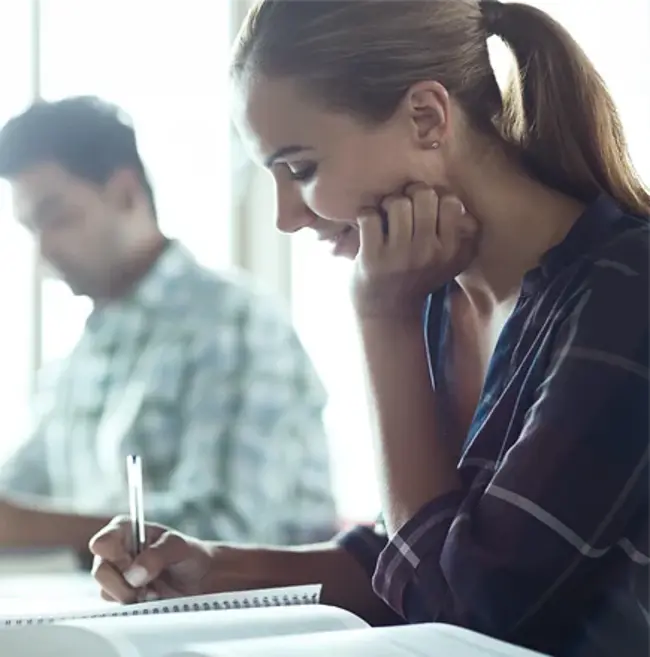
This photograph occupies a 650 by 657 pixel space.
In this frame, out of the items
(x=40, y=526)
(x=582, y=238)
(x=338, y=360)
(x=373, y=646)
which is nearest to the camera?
(x=373, y=646)

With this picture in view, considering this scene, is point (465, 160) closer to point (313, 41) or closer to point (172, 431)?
point (313, 41)

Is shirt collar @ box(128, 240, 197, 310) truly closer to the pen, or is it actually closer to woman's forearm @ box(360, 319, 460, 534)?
the pen

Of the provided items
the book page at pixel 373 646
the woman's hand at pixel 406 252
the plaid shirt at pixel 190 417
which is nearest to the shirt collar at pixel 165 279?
the plaid shirt at pixel 190 417

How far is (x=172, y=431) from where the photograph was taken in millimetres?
1462

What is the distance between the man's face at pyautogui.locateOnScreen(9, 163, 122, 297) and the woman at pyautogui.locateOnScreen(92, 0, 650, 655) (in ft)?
2.58

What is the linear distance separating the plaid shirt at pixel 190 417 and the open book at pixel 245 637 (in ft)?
2.87

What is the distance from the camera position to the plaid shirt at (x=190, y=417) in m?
1.45

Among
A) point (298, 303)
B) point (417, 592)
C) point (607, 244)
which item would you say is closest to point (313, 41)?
point (607, 244)

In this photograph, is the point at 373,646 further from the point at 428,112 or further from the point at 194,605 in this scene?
the point at 428,112

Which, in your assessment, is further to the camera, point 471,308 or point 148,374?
point 148,374

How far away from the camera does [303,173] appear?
780 millimetres

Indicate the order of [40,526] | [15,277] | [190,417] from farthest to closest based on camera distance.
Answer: [15,277], [190,417], [40,526]

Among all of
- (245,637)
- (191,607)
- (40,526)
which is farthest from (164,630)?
(40,526)

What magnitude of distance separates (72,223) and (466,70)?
0.89m
